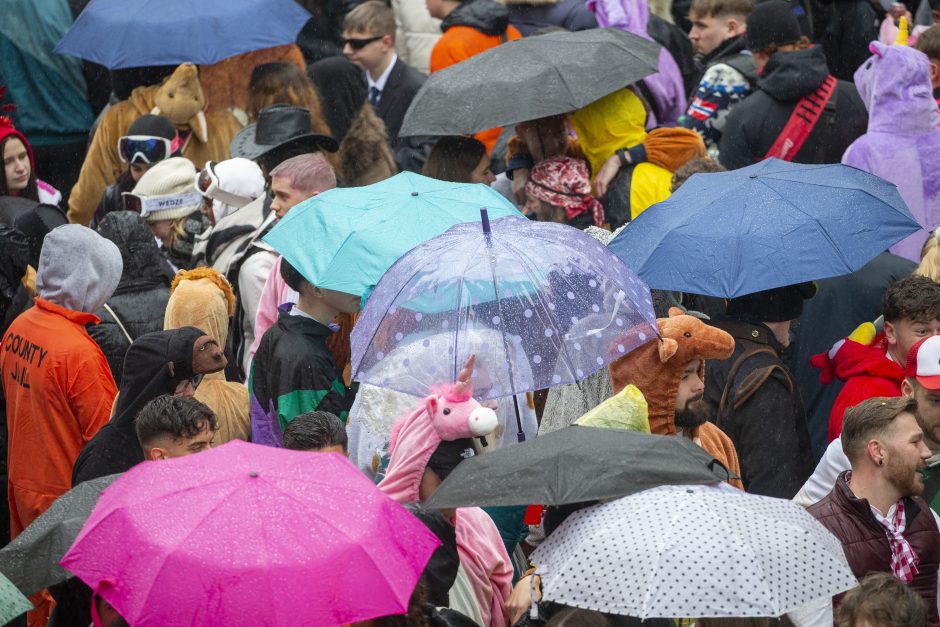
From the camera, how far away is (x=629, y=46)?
8.28 m

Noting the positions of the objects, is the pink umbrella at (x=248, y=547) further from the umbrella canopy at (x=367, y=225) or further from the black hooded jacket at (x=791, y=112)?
the black hooded jacket at (x=791, y=112)

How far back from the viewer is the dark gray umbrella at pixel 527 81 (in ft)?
25.3

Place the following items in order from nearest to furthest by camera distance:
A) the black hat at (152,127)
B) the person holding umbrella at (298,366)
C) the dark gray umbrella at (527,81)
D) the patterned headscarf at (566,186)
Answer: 1. the person holding umbrella at (298,366)
2. the dark gray umbrella at (527,81)
3. the patterned headscarf at (566,186)
4. the black hat at (152,127)

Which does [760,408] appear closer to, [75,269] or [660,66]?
[75,269]

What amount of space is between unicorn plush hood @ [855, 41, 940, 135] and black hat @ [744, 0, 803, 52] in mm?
880

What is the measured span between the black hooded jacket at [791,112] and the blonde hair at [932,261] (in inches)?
73.6

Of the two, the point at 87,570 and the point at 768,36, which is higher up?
the point at 87,570

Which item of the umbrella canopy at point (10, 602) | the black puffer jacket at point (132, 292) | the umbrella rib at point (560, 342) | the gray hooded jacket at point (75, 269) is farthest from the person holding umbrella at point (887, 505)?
the black puffer jacket at point (132, 292)

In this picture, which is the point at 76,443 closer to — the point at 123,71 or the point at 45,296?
the point at 45,296

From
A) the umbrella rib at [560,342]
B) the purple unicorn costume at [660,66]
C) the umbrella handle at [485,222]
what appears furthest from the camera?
the purple unicorn costume at [660,66]

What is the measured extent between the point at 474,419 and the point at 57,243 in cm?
280

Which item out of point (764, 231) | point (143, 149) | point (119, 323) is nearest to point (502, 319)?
point (764, 231)

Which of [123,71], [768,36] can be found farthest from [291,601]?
[123,71]

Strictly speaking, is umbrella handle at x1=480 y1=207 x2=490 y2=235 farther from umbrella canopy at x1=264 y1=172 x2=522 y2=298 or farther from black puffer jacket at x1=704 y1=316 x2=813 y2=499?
black puffer jacket at x1=704 y1=316 x2=813 y2=499
